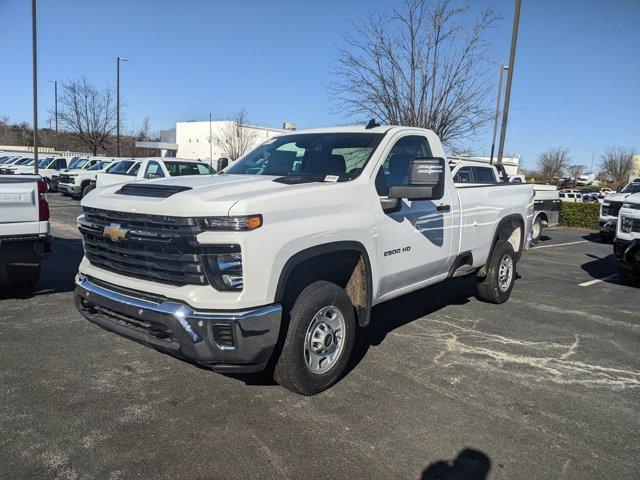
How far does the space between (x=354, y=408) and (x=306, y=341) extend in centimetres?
60

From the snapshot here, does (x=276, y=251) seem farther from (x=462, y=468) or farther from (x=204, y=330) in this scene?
(x=462, y=468)

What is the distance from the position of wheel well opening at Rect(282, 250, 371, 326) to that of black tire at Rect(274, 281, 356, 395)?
12 centimetres

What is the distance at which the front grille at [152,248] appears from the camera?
3.12 meters

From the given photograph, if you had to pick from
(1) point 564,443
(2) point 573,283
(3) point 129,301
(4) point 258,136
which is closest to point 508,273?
(2) point 573,283

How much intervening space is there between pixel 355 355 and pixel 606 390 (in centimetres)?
210

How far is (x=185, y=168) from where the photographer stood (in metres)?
16.0

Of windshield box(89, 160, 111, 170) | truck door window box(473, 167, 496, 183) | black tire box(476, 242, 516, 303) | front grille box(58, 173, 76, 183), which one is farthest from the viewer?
windshield box(89, 160, 111, 170)

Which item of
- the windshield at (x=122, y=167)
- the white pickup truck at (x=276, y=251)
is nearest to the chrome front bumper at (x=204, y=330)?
the white pickup truck at (x=276, y=251)

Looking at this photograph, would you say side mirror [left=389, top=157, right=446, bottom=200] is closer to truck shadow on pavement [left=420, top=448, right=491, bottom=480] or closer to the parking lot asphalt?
the parking lot asphalt

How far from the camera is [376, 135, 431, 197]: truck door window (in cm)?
422

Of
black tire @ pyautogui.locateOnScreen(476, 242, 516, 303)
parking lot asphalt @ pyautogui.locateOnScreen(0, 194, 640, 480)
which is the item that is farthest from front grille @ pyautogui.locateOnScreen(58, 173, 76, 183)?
black tire @ pyautogui.locateOnScreen(476, 242, 516, 303)

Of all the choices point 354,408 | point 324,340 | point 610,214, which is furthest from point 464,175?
point 354,408

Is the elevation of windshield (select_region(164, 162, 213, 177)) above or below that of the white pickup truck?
above

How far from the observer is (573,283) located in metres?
8.45
